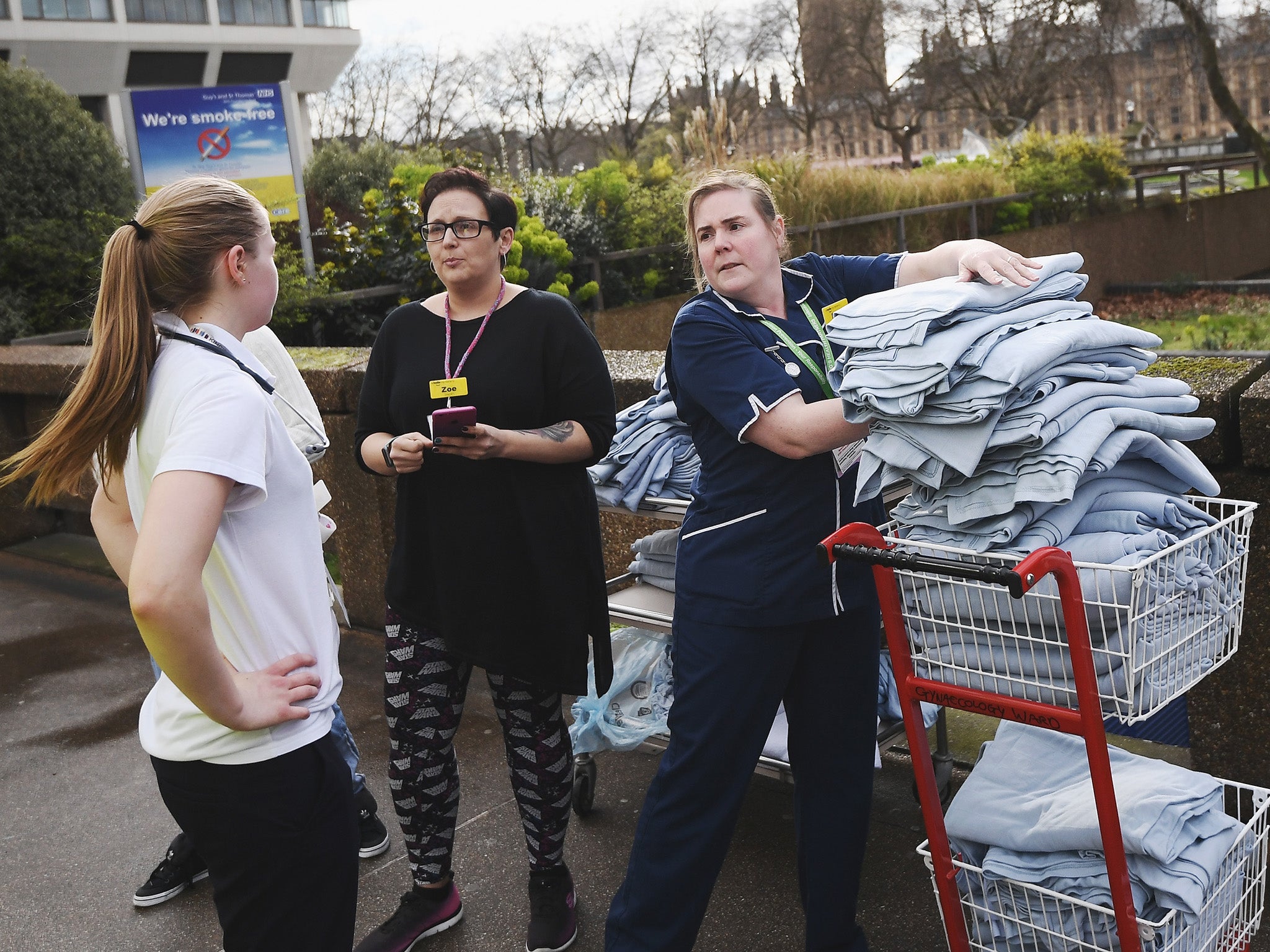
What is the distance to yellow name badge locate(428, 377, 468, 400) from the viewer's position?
3.08m

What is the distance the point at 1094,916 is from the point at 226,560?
1.80 m

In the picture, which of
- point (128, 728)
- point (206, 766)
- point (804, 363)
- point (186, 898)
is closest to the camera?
point (206, 766)

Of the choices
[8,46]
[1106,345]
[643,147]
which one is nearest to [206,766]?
[1106,345]

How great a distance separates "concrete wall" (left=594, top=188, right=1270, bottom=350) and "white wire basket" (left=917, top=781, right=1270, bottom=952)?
31.6 ft

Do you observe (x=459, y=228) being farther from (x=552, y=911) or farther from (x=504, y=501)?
(x=552, y=911)

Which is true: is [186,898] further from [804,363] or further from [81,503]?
[81,503]

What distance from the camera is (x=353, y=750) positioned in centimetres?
372

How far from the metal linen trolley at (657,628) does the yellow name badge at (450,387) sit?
647 millimetres

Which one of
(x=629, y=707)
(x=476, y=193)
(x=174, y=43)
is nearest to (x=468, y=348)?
(x=476, y=193)

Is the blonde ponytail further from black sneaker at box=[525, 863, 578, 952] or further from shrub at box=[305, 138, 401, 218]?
shrub at box=[305, 138, 401, 218]

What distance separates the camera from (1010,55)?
143ft

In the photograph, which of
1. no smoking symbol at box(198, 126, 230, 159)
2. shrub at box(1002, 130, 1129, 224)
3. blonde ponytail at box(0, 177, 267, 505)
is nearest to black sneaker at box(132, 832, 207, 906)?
blonde ponytail at box(0, 177, 267, 505)

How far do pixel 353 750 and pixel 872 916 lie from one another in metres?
1.64

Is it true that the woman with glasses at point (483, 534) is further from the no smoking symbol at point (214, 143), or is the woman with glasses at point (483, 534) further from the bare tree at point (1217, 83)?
the bare tree at point (1217, 83)
